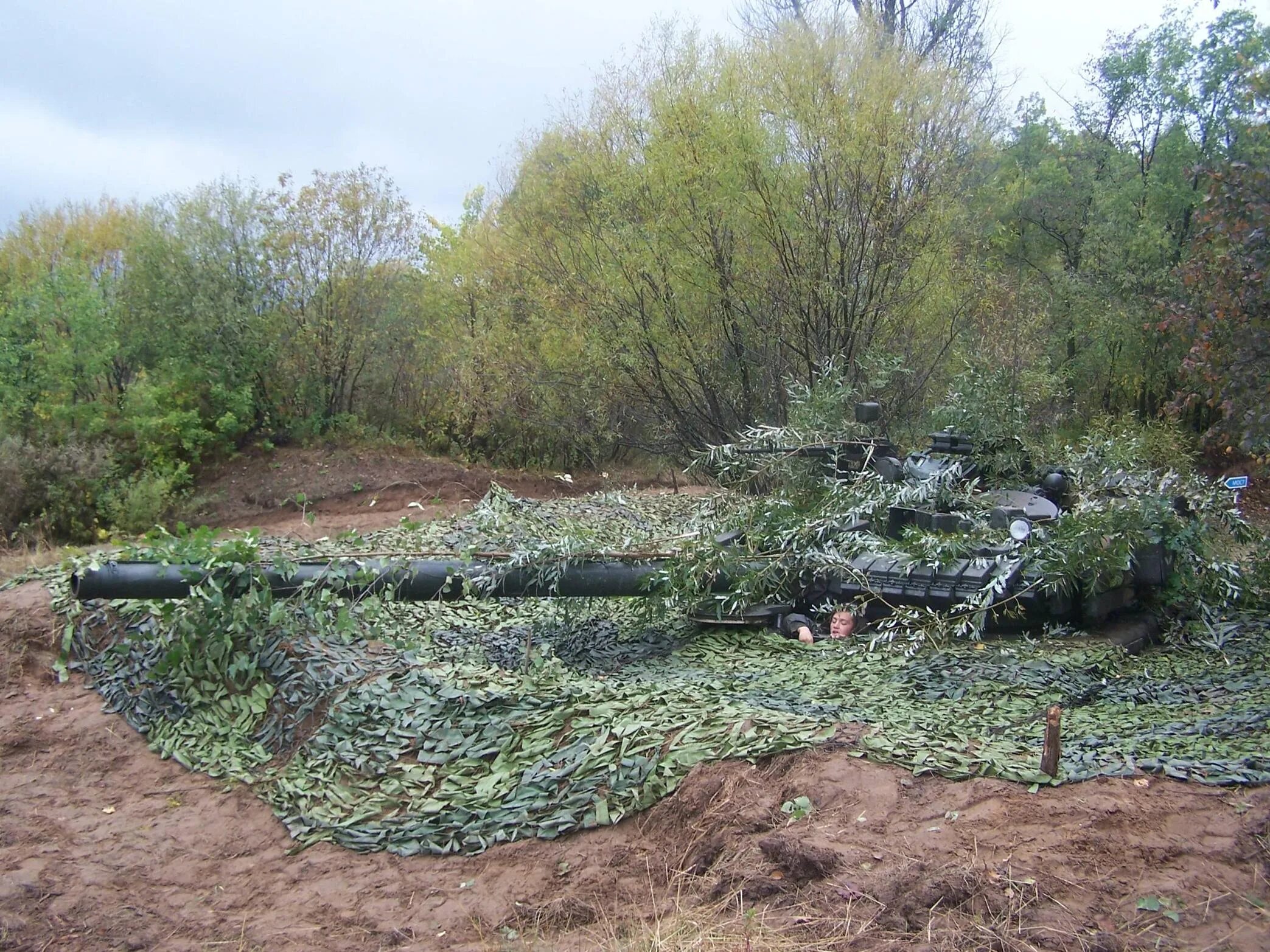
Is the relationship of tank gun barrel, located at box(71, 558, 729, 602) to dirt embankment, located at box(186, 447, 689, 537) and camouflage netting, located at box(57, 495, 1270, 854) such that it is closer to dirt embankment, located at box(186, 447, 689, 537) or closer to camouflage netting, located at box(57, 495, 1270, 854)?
camouflage netting, located at box(57, 495, 1270, 854)

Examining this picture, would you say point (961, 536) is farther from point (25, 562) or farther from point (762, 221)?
point (25, 562)

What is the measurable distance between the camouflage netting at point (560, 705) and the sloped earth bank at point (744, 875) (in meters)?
0.19

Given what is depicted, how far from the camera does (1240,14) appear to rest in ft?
60.4

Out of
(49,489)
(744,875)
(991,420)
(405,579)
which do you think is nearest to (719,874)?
(744,875)

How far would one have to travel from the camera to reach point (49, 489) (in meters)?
14.0

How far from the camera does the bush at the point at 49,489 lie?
1377cm

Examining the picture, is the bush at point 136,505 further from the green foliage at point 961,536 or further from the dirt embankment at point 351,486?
the green foliage at point 961,536

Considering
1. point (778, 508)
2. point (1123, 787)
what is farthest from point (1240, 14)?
point (1123, 787)

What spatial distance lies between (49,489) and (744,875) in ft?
43.7

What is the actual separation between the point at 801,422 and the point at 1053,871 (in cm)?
632

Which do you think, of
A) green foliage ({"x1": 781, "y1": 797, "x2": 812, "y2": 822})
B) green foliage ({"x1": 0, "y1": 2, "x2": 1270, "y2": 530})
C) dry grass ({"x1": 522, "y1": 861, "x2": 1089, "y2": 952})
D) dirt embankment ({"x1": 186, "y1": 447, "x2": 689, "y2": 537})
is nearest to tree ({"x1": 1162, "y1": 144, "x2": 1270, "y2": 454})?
green foliage ({"x1": 0, "y1": 2, "x2": 1270, "y2": 530})

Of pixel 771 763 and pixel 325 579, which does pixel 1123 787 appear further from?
pixel 325 579

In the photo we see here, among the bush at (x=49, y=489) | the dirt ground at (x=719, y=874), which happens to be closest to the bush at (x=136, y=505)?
the bush at (x=49, y=489)

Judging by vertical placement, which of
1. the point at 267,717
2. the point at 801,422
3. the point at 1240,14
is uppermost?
the point at 1240,14
